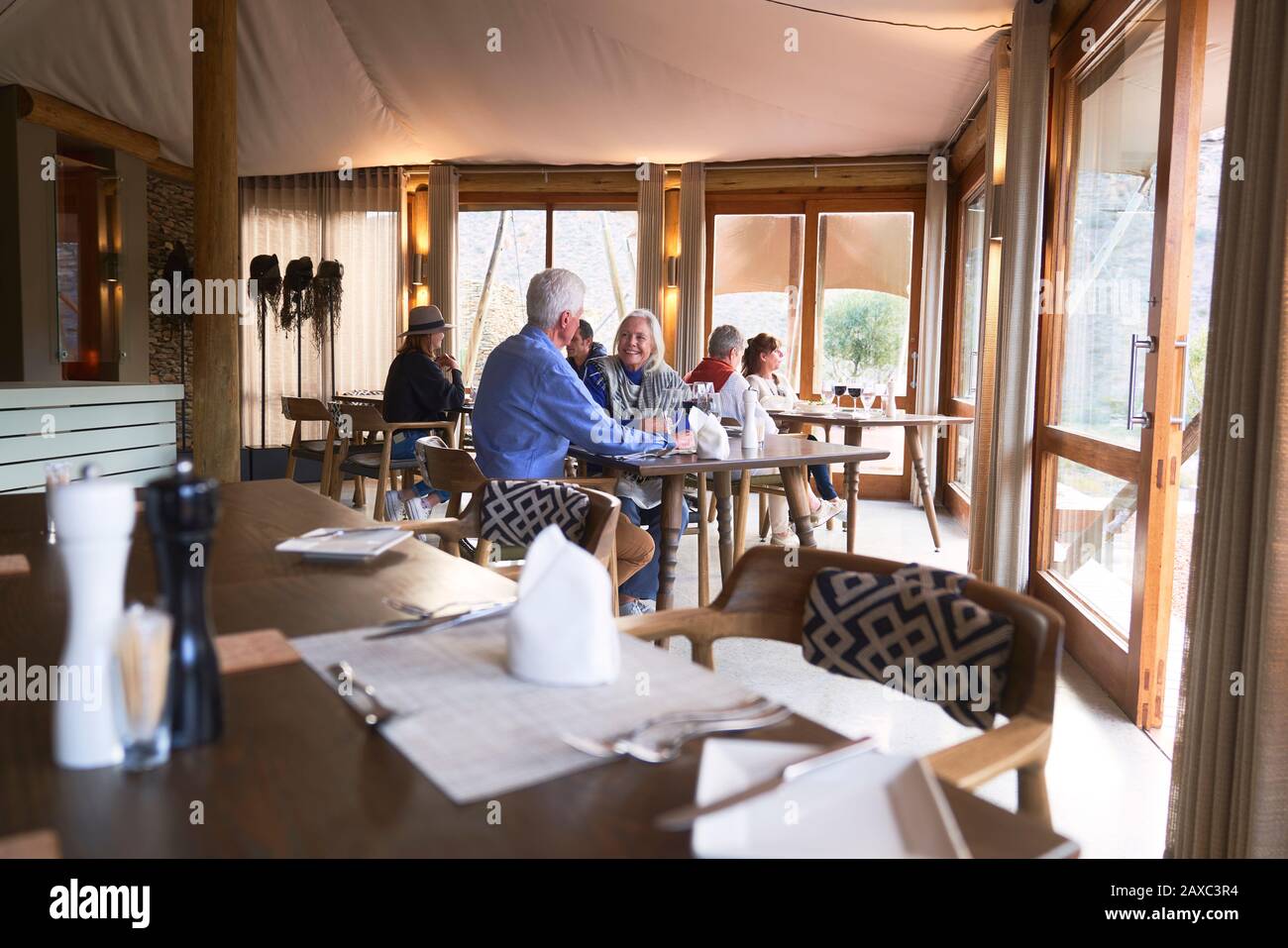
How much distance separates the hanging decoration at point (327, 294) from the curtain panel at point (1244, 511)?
8371 millimetres

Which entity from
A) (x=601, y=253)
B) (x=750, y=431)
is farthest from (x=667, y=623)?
(x=601, y=253)

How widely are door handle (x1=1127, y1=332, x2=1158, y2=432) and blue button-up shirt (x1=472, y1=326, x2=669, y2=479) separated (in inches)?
63.1

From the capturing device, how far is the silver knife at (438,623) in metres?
1.19

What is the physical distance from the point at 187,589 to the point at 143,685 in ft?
0.28

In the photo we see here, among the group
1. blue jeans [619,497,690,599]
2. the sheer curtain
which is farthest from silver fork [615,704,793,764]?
the sheer curtain

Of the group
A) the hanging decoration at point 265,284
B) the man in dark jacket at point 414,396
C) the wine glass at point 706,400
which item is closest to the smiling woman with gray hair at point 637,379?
the wine glass at point 706,400

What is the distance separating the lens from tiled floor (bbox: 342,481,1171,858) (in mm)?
2488

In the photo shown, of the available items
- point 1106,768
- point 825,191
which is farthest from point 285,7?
point 1106,768

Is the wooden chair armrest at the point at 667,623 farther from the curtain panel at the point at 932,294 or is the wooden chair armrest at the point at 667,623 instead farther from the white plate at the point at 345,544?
the curtain panel at the point at 932,294

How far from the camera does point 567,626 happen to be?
1031mm

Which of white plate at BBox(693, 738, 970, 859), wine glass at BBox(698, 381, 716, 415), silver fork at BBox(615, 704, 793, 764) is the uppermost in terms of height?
wine glass at BBox(698, 381, 716, 415)

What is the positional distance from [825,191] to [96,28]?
5.80 meters

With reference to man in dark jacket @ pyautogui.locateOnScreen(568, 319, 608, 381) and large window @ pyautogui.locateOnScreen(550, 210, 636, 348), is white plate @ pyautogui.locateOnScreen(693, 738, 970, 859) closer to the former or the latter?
man in dark jacket @ pyautogui.locateOnScreen(568, 319, 608, 381)
